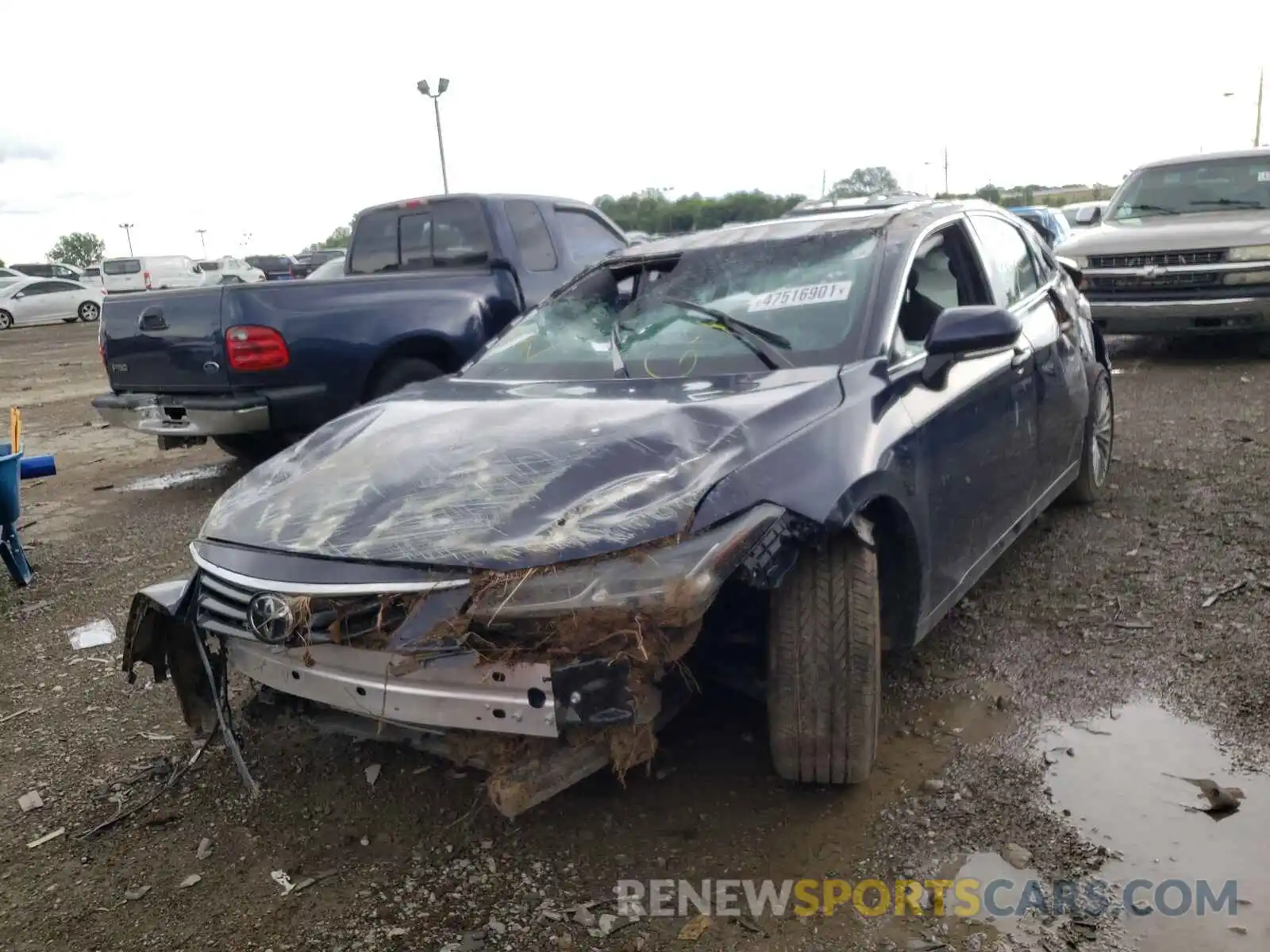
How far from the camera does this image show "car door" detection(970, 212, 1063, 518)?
4191 mm

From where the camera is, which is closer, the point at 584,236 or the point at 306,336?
the point at 306,336

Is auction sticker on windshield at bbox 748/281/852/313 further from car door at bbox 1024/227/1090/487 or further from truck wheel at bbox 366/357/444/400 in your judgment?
truck wheel at bbox 366/357/444/400

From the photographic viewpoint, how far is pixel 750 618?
2.90 metres

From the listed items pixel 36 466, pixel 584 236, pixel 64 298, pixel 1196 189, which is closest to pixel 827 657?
pixel 36 466

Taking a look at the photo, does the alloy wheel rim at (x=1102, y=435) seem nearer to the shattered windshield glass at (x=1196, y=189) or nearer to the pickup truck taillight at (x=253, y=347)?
the pickup truck taillight at (x=253, y=347)

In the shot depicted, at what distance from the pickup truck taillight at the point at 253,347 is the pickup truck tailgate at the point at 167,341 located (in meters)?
0.07

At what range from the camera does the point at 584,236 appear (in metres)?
8.26

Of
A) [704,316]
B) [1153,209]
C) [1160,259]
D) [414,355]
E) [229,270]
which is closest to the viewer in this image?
[704,316]

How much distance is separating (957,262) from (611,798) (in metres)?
2.53

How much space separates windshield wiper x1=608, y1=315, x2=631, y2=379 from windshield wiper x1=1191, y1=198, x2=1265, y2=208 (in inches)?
319

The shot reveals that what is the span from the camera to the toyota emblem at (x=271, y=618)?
2.61 metres

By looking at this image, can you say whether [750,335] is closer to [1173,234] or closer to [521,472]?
[521,472]

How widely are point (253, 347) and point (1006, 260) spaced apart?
174 inches

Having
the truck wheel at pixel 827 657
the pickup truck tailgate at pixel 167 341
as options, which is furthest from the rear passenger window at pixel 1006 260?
the pickup truck tailgate at pixel 167 341
